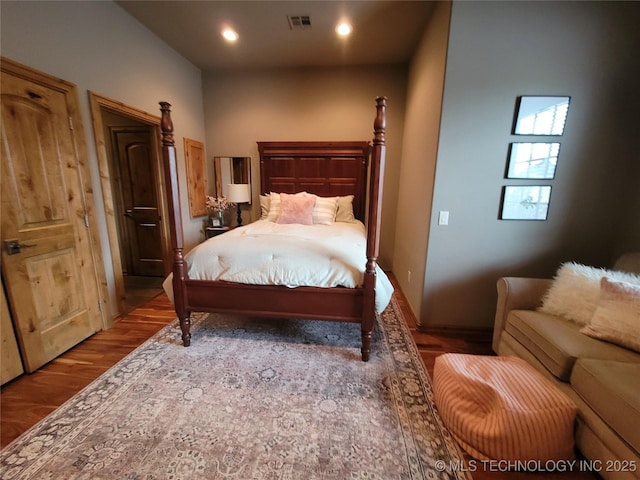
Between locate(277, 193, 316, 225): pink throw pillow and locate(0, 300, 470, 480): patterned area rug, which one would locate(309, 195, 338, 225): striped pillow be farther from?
locate(0, 300, 470, 480): patterned area rug

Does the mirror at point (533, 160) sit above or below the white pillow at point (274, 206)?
above

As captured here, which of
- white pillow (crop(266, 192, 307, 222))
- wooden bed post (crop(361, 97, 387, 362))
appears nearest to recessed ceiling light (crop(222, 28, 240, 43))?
white pillow (crop(266, 192, 307, 222))

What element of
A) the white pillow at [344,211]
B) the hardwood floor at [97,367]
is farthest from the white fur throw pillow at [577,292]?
the white pillow at [344,211]

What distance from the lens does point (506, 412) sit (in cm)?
121

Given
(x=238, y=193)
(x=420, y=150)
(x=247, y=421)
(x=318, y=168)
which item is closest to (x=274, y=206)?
(x=238, y=193)

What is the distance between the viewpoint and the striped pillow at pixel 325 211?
134 inches

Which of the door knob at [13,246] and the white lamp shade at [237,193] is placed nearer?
the door knob at [13,246]

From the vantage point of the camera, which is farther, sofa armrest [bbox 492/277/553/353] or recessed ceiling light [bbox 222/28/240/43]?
recessed ceiling light [bbox 222/28/240/43]

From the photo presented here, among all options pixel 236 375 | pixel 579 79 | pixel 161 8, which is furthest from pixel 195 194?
pixel 579 79

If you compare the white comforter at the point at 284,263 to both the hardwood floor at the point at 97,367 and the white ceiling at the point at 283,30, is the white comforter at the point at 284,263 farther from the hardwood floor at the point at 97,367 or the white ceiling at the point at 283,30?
the white ceiling at the point at 283,30

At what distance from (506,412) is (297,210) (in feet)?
8.93

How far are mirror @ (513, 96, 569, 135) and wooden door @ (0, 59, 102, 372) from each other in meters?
3.57

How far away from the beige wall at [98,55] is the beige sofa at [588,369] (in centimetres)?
350

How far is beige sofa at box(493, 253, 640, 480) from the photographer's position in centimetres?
107
